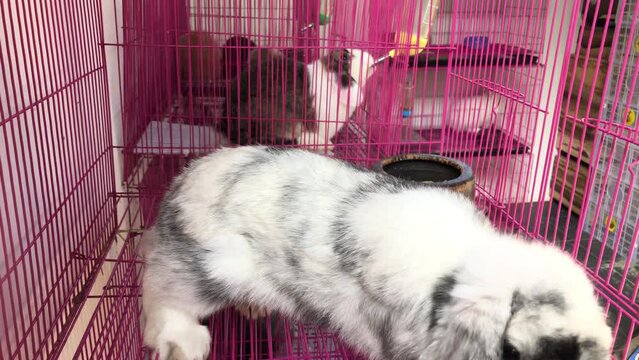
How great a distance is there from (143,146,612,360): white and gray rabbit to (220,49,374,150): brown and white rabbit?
99 cm

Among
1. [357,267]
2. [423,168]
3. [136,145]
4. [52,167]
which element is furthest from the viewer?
[136,145]

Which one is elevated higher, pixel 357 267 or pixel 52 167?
pixel 52 167

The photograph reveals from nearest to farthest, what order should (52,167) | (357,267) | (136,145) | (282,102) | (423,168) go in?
(357,267), (52,167), (423,168), (136,145), (282,102)

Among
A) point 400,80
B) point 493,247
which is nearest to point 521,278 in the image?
point 493,247

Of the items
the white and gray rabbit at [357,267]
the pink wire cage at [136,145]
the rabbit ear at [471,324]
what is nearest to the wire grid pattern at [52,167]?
the pink wire cage at [136,145]

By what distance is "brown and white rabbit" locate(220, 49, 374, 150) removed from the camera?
2.61 m

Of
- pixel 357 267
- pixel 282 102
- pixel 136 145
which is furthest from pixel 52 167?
pixel 282 102

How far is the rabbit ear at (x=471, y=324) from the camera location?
103cm

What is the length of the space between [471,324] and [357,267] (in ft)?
1.02

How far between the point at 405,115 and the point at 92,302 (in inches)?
83.3

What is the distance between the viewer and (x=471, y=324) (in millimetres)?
1046

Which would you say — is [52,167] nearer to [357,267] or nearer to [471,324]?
[357,267]

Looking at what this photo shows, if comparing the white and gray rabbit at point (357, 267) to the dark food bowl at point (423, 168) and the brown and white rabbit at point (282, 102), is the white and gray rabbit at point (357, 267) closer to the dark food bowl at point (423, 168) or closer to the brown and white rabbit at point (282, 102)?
the dark food bowl at point (423, 168)

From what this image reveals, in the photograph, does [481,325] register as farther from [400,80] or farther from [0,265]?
[400,80]
